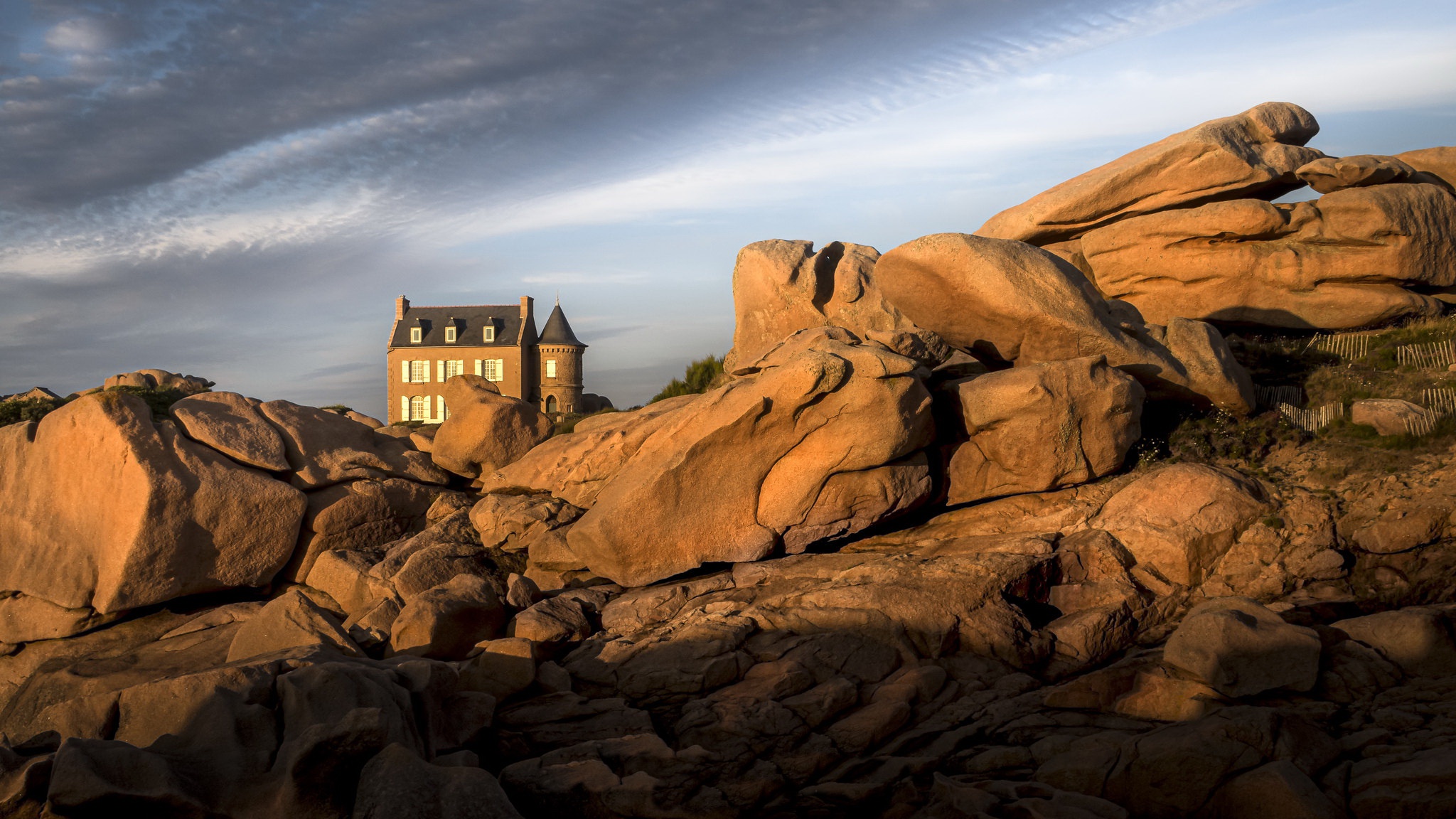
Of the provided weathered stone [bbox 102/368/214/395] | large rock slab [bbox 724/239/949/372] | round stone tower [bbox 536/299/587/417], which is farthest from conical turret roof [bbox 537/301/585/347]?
large rock slab [bbox 724/239/949/372]

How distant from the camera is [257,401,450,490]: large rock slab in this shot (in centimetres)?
1739

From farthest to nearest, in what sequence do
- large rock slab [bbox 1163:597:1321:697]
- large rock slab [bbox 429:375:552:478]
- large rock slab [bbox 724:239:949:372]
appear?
large rock slab [bbox 724:239:949:372] → large rock slab [bbox 429:375:552:478] → large rock slab [bbox 1163:597:1321:697]

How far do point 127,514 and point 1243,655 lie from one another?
15.5 m

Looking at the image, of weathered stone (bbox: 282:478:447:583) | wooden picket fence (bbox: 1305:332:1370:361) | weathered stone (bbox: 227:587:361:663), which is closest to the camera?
weathered stone (bbox: 227:587:361:663)

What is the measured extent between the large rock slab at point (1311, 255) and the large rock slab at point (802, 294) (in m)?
7.40

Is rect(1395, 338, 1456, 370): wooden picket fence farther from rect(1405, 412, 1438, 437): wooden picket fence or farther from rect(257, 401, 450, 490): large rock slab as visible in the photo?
rect(257, 401, 450, 490): large rock slab

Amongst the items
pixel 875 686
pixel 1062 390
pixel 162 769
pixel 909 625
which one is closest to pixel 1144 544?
pixel 1062 390

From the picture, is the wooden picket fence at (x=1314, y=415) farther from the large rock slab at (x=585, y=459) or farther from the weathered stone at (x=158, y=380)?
the weathered stone at (x=158, y=380)

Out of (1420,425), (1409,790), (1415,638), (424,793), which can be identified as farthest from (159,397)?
(1420,425)

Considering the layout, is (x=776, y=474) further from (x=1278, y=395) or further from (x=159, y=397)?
(x=159, y=397)

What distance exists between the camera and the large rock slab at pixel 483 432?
18.6 metres

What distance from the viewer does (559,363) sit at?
57.4 meters

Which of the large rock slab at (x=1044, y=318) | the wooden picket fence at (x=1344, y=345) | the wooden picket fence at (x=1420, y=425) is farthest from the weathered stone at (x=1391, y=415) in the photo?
the wooden picket fence at (x=1344, y=345)

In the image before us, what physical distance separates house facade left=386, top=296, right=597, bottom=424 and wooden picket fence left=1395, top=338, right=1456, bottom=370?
42.8 meters
